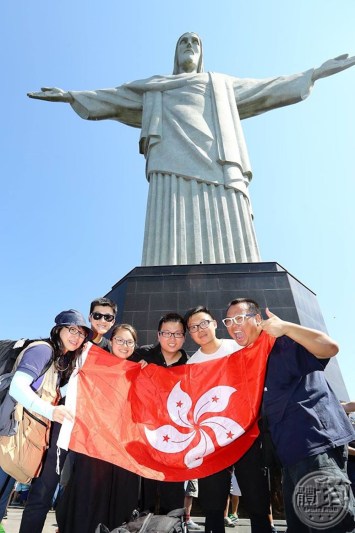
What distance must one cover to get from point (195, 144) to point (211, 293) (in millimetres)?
4741

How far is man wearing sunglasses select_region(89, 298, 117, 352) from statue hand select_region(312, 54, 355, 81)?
10.3m

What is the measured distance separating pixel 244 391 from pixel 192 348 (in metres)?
2.90

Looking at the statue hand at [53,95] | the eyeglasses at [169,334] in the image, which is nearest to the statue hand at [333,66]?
the statue hand at [53,95]

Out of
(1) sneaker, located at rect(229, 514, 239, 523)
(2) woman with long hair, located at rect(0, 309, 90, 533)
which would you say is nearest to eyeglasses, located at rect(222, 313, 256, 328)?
(2) woman with long hair, located at rect(0, 309, 90, 533)

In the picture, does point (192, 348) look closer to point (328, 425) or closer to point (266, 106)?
point (328, 425)

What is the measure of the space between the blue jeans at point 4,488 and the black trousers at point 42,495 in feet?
0.68

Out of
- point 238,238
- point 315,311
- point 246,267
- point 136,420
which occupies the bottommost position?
point 136,420

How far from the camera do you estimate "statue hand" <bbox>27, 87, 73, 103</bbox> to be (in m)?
10.7

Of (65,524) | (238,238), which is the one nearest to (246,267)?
(238,238)

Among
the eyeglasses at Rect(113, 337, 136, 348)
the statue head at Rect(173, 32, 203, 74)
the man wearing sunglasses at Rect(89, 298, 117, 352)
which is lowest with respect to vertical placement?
the eyeglasses at Rect(113, 337, 136, 348)

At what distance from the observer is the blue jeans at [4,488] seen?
9.26 ft

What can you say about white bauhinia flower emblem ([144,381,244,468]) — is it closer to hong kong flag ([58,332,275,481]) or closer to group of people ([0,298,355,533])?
hong kong flag ([58,332,275,481])

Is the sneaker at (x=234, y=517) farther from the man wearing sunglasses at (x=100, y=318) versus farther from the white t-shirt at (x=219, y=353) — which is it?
the man wearing sunglasses at (x=100, y=318)

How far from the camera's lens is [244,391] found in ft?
10.2
